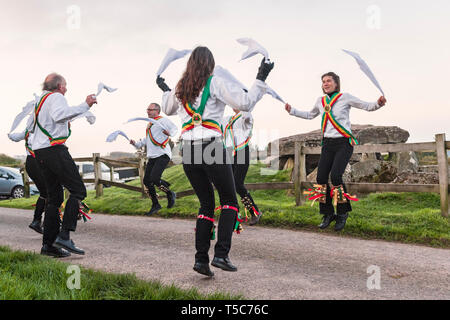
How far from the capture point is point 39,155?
15.5ft

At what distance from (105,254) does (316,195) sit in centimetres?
322

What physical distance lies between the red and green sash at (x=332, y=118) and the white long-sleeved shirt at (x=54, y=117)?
11.1 ft

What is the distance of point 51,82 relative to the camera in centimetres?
477

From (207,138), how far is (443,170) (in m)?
5.14

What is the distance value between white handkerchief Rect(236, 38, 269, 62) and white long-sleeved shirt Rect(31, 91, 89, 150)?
1.95 meters

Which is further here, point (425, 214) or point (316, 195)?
point (425, 214)

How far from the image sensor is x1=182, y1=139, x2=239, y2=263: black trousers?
11.9 ft

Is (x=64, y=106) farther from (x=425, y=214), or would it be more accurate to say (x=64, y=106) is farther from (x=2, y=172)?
(x=2, y=172)

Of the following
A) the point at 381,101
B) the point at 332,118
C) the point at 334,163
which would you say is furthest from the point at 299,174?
the point at 381,101

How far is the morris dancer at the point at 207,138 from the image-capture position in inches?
140

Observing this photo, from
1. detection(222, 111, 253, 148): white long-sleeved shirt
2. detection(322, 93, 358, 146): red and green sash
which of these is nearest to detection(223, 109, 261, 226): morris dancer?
detection(222, 111, 253, 148): white long-sleeved shirt

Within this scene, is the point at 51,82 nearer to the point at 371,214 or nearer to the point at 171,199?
the point at 171,199

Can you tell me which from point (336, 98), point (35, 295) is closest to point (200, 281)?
point (35, 295)

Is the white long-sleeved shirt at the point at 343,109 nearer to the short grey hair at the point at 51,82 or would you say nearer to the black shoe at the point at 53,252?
the short grey hair at the point at 51,82
